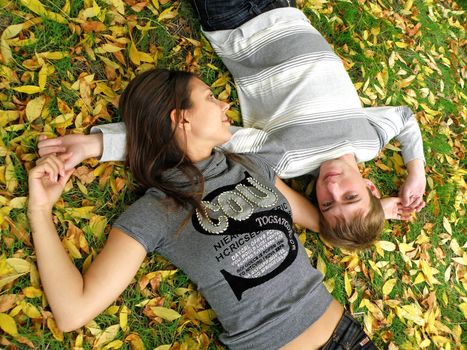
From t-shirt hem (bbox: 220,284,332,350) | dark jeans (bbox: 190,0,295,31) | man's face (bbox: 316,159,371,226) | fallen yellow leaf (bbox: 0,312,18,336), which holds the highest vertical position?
dark jeans (bbox: 190,0,295,31)

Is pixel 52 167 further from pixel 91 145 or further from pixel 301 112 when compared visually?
pixel 301 112

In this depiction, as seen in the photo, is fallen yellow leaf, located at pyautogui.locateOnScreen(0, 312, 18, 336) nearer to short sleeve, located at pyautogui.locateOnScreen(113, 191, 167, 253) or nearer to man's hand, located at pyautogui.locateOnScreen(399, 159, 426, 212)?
short sleeve, located at pyautogui.locateOnScreen(113, 191, 167, 253)

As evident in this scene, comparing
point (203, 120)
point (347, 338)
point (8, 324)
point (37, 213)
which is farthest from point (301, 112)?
point (8, 324)

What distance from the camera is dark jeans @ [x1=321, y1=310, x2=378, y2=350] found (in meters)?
Result: 2.57

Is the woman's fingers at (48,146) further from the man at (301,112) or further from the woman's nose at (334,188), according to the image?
the woman's nose at (334,188)

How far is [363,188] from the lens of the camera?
2.80 m

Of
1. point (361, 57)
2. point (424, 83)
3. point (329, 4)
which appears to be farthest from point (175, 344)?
point (424, 83)

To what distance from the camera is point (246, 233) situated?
7.84ft

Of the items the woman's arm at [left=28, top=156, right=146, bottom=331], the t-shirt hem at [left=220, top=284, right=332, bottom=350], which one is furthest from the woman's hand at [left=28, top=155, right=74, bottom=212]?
the t-shirt hem at [left=220, top=284, right=332, bottom=350]

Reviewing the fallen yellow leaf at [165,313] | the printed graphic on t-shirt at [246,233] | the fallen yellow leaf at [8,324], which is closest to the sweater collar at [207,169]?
the printed graphic on t-shirt at [246,233]

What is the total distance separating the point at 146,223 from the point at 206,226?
1.04 ft

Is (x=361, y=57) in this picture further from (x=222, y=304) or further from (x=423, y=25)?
(x=222, y=304)

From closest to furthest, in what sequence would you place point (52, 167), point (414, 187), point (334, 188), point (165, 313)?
point (52, 167) < point (165, 313) < point (334, 188) < point (414, 187)

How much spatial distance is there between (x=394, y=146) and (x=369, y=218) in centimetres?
124
